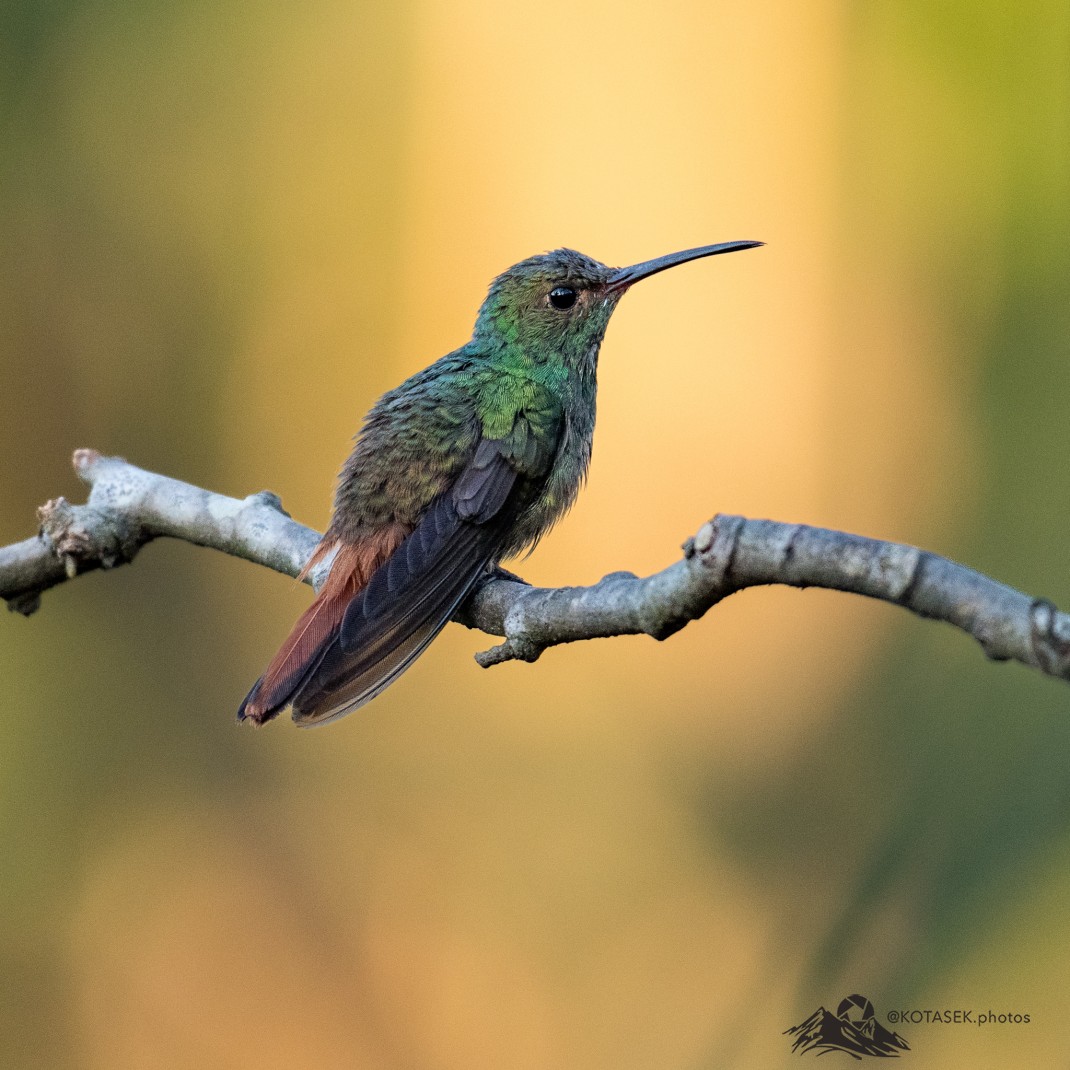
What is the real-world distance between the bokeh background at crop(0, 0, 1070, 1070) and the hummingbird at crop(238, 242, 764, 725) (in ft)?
5.59

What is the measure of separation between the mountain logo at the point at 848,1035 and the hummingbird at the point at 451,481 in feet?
6.74

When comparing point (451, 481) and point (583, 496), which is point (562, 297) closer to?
point (451, 481)

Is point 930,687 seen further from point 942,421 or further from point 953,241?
point 953,241

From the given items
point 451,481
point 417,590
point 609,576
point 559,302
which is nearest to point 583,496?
point 559,302

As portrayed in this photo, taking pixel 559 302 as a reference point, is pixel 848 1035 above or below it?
below

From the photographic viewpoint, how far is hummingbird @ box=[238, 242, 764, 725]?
348cm

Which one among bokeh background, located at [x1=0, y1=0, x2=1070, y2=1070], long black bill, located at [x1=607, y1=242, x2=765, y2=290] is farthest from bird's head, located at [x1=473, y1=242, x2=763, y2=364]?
bokeh background, located at [x1=0, y1=0, x2=1070, y2=1070]

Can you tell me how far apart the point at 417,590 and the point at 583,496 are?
2873 mm

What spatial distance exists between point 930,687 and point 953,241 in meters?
2.34

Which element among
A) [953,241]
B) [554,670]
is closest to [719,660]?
[554,670]

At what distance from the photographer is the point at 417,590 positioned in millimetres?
3643

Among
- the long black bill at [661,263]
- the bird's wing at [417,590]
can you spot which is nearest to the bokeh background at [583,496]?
the long black bill at [661,263]

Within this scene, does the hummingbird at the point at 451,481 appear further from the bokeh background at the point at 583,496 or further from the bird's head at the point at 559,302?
the bokeh background at the point at 583,496

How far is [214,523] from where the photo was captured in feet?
12.7
